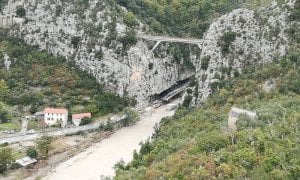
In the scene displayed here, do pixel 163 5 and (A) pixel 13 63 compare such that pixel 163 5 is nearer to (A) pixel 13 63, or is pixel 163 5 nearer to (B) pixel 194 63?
(B) pixel 194 63

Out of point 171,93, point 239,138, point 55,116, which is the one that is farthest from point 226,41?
point 239,138

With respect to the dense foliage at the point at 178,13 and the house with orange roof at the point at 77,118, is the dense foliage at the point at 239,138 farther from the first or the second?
the dense foliage at the point at 178,13

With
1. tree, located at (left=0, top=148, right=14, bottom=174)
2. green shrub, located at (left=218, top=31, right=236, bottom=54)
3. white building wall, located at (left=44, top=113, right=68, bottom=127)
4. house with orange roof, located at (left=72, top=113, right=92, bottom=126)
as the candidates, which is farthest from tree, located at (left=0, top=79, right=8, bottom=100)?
green shrub, located at (left=218, top=31, right=236, bottom=54)

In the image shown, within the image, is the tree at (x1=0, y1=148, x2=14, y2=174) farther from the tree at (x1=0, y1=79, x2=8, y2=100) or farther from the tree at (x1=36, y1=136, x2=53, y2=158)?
the tree at (x1=0, y1=79, x2=8, y2=100)

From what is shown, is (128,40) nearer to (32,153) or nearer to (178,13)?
(178,13)

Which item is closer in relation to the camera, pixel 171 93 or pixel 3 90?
pixel 3 90

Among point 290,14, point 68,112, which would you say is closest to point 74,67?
point 68,112

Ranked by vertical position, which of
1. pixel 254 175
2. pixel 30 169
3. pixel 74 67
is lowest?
pixel 30 169
